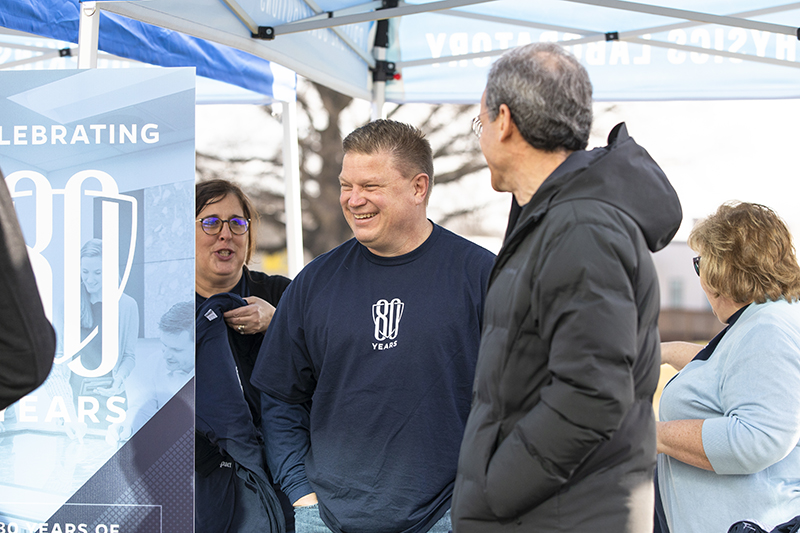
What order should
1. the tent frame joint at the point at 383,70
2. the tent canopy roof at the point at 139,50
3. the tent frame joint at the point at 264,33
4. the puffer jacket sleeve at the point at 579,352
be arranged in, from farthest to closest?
the tent frame joint at the point at 383,70 → the tent frame joint at the point at 264,33 → the tent canopy roof at the point at 139,50 → the puffer jacket sleeve at the point at 579,352

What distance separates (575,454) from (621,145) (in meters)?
0.60

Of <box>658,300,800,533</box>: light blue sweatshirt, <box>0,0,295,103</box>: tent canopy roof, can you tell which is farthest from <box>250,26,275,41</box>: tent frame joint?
<box>658,300,800,533</box>: light blue sweatshirt

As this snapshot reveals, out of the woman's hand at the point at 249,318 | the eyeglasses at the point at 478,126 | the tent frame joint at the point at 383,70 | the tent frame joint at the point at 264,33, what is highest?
the tent frame joint at the point at 383,70

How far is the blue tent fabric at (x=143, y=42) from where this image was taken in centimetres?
260

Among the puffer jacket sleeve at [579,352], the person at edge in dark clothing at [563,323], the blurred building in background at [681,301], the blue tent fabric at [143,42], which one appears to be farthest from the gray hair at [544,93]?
the blurred building in background at [681,301]

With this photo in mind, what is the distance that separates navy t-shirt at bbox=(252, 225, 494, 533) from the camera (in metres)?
2.05

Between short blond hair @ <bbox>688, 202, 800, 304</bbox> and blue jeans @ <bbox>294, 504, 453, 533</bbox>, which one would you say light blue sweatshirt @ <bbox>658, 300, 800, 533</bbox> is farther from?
blue jeans @ <bbox>294, 504, 453, 533</bbox>

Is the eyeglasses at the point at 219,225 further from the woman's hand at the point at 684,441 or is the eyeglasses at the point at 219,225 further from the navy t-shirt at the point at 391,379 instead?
the woman's hand at the point at 684,441

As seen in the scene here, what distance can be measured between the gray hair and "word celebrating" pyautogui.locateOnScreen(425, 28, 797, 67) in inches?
99.0

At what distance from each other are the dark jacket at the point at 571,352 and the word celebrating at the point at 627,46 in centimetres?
263

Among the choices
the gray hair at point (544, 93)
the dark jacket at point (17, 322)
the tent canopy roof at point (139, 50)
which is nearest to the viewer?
the dark jacket at point (17, 322)

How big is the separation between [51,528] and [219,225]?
1.16 m

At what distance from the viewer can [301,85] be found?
14867mm

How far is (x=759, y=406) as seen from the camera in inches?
76.7
